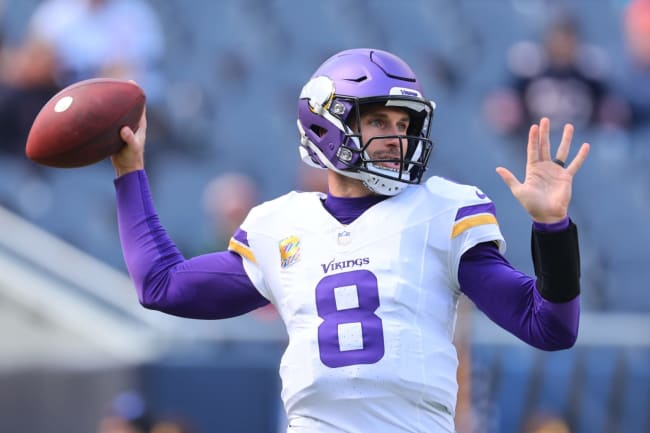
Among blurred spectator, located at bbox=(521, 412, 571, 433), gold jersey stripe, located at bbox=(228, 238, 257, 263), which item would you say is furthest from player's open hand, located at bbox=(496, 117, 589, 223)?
blurred spectator, located at bbox=(521, 412, 571, 433)

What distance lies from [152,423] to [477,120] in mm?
4456

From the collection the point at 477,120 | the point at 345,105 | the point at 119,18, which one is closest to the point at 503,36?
the point at 477,120

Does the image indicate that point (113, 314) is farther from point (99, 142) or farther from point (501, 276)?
point (501, 276)

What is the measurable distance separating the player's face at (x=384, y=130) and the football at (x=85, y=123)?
0.68m

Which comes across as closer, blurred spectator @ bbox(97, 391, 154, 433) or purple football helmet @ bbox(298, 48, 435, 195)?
purple football helmet @ bbox(298, 48, 435, 195)

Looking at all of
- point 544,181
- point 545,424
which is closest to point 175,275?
point 544,181

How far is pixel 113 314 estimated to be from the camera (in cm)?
775

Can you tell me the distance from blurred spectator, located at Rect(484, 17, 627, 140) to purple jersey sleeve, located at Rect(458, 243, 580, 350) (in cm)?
602

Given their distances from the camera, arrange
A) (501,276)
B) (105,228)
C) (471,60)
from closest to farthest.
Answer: (501,276) → (105,228) → (471,60)

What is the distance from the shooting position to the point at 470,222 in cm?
349

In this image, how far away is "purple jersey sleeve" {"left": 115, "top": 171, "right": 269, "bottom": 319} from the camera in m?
3.75

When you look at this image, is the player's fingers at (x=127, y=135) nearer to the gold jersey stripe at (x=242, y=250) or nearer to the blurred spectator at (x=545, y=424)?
the gold jersey stripe at (x=242, y=250)

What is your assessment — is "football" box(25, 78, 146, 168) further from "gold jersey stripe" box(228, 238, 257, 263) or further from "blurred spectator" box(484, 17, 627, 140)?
"blurred spectator" box(484, 17, 627, 140)

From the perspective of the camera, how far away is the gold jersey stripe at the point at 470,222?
137 inches
